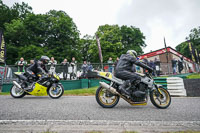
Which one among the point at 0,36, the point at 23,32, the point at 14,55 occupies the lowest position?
the point at 0,36

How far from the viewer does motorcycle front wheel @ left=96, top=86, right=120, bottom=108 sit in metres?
4.04

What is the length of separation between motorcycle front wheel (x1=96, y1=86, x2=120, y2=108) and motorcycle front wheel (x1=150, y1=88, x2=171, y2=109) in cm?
111

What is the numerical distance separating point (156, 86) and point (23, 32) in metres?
27.7

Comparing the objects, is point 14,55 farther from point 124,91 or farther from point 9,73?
point 124,91

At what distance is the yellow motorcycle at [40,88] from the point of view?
6.05 metres

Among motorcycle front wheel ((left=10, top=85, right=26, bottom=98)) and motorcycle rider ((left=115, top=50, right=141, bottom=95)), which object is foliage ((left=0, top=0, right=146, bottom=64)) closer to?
motorcycle front wheel ((left=10, top=85, right=26, bottom=98))

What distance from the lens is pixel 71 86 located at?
10500 mm

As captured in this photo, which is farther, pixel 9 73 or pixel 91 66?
pixel 91 66

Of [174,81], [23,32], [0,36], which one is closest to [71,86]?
[0,36]

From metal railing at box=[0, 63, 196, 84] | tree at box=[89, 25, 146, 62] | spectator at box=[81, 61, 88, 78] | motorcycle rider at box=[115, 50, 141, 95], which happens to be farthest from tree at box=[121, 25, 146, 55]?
motorcycle rider at box=[115, 50, 141, 95]

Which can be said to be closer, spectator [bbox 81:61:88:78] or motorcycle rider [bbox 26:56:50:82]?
motorcycle rider [bbox 26:56:50:82]

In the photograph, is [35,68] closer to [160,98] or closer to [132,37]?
[160,98]

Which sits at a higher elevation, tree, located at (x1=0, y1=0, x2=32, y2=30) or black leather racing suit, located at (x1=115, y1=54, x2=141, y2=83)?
tree, located at (x1=0, y1=0, x2=32, y2=30)

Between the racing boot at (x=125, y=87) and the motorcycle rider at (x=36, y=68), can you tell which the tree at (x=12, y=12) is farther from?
the racing boot at (x=125, y=87)
